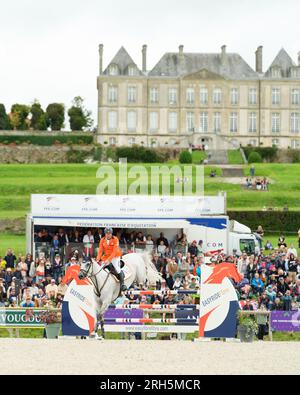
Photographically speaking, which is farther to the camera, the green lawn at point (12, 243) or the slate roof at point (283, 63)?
the slate roof at point (283, 63)

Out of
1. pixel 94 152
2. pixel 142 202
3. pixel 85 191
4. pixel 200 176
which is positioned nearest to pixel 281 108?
pixel 94 152

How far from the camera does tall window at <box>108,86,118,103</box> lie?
262ft

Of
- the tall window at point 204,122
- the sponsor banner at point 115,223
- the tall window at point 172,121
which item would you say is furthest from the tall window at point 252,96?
the sponsor banner at point 115,223

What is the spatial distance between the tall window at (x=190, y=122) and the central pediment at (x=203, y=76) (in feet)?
9.21

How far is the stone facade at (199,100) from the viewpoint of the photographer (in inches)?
3123

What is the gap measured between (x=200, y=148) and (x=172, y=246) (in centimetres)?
4630

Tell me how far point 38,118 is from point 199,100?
1535cm

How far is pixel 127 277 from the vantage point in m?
20.3

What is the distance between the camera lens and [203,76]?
79.5m

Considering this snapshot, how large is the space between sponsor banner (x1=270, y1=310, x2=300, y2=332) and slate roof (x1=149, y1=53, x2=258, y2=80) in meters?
61.6

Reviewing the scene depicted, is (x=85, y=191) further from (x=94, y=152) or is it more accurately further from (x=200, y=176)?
(x=94, y=152)

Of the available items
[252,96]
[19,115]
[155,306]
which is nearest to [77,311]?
[155,306]

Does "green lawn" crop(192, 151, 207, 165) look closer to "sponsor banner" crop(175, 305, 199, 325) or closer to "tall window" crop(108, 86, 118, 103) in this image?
"tall window" crop(108, 86, 118, 103)

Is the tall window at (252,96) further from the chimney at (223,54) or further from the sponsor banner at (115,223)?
the sponsor banner at (115,223)
